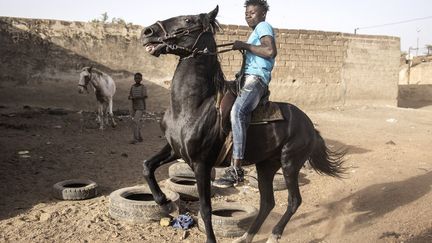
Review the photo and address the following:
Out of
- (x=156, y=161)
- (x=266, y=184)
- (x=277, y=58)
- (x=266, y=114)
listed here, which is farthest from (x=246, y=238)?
(x=277, y=58)

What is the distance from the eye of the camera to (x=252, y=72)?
4238 millimetres

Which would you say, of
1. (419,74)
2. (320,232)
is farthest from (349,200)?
(419,74)

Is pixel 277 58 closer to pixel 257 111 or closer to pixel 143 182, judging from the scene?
pixel 143 182

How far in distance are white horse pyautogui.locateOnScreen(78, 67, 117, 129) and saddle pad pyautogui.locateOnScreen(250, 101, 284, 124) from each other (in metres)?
8.79

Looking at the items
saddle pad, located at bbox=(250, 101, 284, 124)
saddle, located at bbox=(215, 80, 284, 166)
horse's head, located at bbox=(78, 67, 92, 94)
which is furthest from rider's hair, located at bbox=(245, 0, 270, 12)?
horse's head, located at bbox=(78, 67, 92, 94)

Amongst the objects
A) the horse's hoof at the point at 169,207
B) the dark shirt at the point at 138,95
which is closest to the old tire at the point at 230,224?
the horse's hoof at the point at 169,207

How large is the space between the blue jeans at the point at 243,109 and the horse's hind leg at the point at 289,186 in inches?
28.2

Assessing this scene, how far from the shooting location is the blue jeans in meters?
3.99

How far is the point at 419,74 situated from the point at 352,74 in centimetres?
1890

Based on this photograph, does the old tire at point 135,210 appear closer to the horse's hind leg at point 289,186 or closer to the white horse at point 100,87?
the horse's hind leg at point 289,186

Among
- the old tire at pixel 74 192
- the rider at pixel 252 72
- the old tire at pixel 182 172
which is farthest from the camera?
the old tire at pixel 182 172

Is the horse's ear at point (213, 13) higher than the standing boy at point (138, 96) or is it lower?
higher

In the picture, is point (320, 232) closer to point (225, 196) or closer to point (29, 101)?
point (225, 196)

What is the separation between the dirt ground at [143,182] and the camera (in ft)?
15.7
